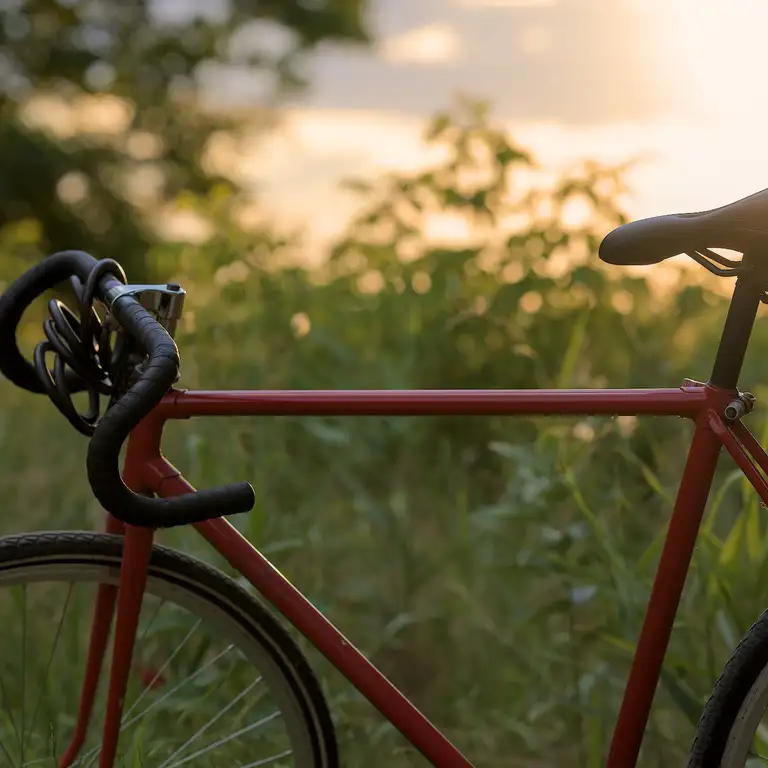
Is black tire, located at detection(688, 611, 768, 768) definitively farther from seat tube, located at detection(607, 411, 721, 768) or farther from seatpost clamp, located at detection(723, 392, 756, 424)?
seatpost clamp, located at detection(723, 392, 756, 424)

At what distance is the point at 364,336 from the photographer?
3.55 meters

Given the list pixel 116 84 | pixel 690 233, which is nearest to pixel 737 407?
pixel 690 233

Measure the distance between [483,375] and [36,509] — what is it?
59.4 inches

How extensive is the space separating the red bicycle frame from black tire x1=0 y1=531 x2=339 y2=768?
4 cm

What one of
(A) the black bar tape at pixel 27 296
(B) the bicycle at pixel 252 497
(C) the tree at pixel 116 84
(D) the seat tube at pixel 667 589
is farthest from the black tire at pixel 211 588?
(C) the tree at pixel 116 84

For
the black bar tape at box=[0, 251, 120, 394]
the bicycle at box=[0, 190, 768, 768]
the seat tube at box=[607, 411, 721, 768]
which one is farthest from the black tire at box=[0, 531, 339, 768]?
the seat tube at box=[607, 411, 721, 768]

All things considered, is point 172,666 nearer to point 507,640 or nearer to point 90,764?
point 90,764

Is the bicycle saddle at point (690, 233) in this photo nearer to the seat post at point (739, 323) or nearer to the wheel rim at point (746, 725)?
the seat post at point (739, 323)

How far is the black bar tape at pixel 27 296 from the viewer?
1543 millimetres

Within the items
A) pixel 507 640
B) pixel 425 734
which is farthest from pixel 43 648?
pixel 425 734

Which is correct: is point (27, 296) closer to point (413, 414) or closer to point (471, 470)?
point (413, 414)

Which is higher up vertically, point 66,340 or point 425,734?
point 66,340

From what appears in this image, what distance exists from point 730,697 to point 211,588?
788 mm

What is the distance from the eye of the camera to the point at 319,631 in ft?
5.17
